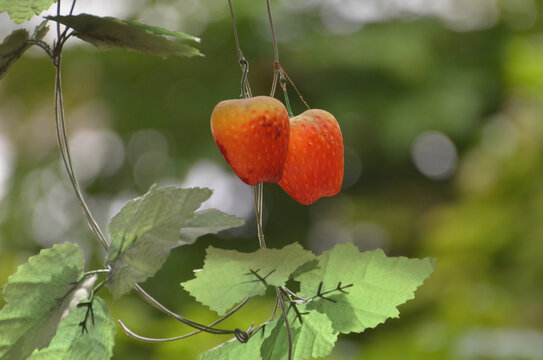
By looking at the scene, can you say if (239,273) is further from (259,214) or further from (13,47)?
(13,47)

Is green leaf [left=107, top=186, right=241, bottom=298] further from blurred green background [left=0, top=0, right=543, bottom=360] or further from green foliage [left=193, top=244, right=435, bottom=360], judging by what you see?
blurred green background [left=0, top=0, right=543, bottom=360]

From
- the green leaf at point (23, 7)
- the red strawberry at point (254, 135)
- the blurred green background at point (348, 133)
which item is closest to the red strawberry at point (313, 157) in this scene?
the red strawberry at point (254, 135)

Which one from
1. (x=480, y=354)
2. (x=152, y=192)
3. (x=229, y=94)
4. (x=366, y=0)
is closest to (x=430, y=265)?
(x=152, y=192)

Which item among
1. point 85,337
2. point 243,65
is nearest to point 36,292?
point 85,337

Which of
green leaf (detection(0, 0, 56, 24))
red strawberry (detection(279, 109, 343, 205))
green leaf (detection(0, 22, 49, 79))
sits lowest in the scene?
red strawberry (detection(279, 109, 343, 205))

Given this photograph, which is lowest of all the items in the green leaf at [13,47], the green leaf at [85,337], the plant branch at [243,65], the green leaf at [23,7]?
the green leaf at [85,337]

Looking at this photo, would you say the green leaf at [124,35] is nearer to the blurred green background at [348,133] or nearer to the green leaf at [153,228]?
the green leaf at [153,228]

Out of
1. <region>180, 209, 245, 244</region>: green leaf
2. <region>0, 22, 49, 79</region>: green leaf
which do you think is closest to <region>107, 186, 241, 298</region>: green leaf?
<region>180, 209, 245, 244</region>: green leaf
